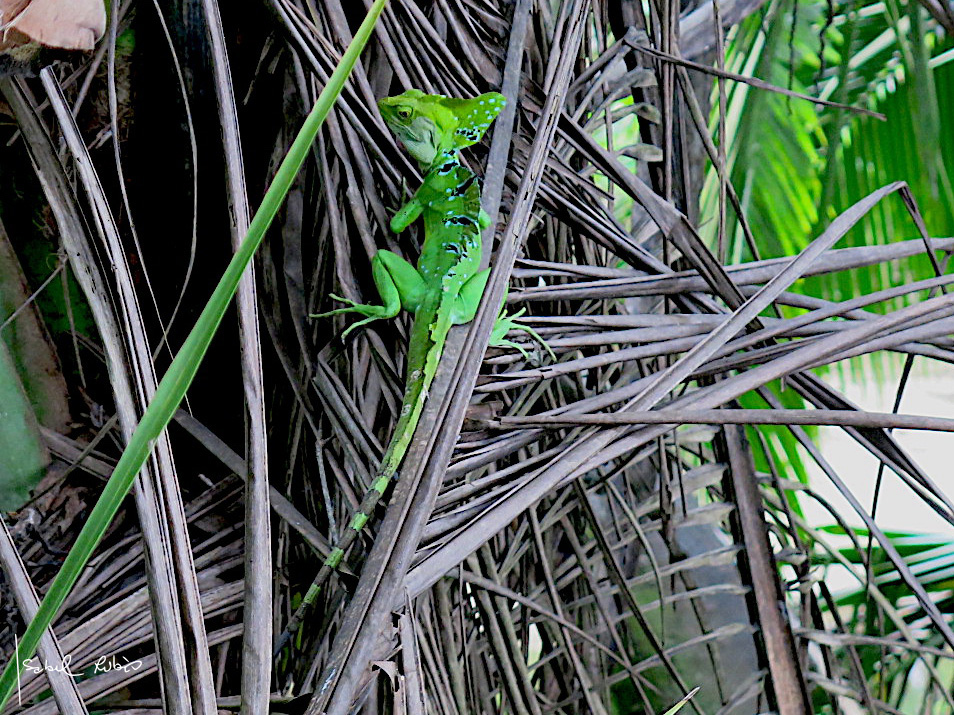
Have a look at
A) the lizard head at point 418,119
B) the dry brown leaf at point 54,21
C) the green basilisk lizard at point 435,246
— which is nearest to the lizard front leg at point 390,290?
the green basilisk lizard at point 435,246

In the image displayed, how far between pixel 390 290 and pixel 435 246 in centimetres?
14

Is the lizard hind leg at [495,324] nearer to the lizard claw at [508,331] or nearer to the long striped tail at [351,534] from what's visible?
the lizard claw at [508,331]

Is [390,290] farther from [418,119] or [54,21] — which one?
[54,21]

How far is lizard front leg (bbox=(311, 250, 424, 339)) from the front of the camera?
592 millimetres

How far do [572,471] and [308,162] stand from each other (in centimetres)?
33

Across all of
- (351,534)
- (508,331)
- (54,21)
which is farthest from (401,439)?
(54,21)

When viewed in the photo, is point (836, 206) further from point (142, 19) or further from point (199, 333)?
point (199, 333)

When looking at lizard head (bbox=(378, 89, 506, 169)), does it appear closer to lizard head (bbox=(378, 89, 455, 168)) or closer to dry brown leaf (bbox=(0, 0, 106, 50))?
lizard head (bbox=(378, 89, 455, 168))

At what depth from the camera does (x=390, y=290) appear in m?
0.62

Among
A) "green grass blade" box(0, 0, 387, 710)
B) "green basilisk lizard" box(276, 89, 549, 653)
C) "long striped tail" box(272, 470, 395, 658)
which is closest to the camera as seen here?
"green grass blade" box(0, 0, 387, 710)

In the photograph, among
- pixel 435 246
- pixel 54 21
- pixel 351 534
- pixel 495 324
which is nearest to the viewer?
pixel 54 21

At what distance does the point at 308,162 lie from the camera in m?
0.62

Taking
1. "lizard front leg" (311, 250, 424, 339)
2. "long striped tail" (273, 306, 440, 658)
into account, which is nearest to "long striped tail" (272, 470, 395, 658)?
"long striped tail" (273, 306, 440, 658)

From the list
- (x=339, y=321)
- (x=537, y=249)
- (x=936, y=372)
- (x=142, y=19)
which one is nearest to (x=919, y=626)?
(x=537, y=249)
